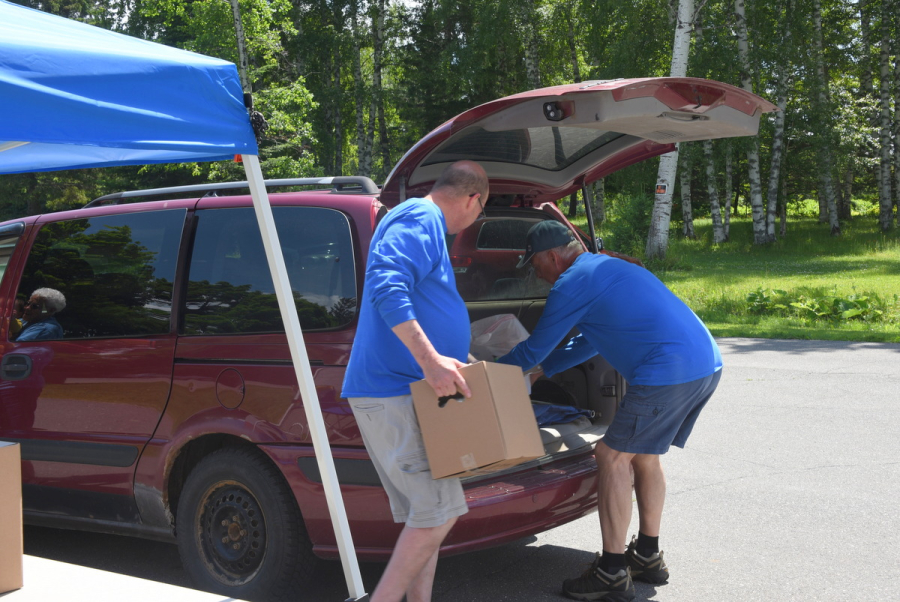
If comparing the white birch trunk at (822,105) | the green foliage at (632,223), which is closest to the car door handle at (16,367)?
the green foliage at (632,223)

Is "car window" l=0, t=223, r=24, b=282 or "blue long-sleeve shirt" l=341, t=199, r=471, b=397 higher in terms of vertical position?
"car window" l=0, t=223, r=24, b=282

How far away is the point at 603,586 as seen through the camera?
374 centimetres

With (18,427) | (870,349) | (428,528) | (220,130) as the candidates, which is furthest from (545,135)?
(870,349)

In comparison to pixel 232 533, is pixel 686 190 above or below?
above

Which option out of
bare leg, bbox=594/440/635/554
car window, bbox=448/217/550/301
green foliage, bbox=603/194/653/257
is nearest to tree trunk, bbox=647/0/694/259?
green foliage, bbox=603/194/653/257

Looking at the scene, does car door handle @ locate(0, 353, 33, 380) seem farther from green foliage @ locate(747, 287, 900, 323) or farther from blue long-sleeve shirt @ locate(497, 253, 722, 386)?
green foliage @ locate(747, 287, 900, 323)

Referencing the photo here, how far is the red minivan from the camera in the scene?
11.3 feet

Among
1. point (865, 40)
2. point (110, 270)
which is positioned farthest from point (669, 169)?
point (865, 40)

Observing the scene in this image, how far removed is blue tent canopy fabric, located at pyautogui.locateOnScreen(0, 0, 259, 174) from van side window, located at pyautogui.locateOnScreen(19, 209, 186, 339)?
2.92 ft

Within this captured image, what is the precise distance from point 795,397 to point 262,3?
21739 millimetres

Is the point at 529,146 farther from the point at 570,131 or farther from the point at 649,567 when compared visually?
the point at 649,567

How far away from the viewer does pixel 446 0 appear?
28422mm

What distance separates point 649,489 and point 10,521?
2.77 m

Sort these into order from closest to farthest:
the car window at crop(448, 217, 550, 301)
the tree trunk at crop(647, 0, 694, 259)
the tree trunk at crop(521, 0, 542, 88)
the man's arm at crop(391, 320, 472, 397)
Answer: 1. the man's arm at crop(391, 320, 472, 397)
2. the car window at crop(448, 217, 550, 301)
3. the tree trunk at crop(647, 0, 694, 259)
4. the tree trunk at crop(521, 0, 542, 88)
